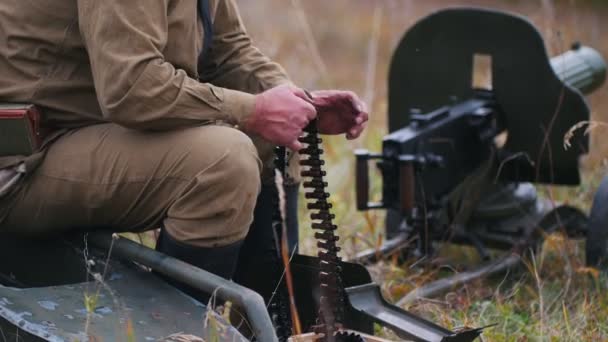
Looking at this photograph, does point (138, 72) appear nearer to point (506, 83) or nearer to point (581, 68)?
point (506, 83)

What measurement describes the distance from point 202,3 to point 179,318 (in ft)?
3.18

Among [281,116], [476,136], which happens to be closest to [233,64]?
[281,116]

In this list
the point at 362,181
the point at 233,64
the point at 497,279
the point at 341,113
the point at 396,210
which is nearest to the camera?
the point at 341,113

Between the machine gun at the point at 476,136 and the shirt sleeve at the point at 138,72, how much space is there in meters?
1.50

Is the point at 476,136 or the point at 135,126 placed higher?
the point at 135,126

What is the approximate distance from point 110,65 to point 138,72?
8 centimetres

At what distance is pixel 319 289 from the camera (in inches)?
131

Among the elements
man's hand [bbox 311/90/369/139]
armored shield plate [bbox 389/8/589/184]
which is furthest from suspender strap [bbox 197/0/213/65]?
armored shield plate [bbox 389/8/589/184]

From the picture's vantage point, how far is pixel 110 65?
297 cm

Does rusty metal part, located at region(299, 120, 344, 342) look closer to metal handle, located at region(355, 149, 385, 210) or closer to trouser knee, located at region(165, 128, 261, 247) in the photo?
trouser knee, located at region(165, 128, 261, 247)

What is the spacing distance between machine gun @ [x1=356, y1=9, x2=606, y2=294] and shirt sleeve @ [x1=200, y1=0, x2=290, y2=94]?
751 millimetres

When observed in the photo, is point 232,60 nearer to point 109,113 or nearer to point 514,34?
point 109,113

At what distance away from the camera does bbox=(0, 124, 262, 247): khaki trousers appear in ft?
9.96

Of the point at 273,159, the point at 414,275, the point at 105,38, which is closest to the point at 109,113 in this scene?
the point at 105,38
